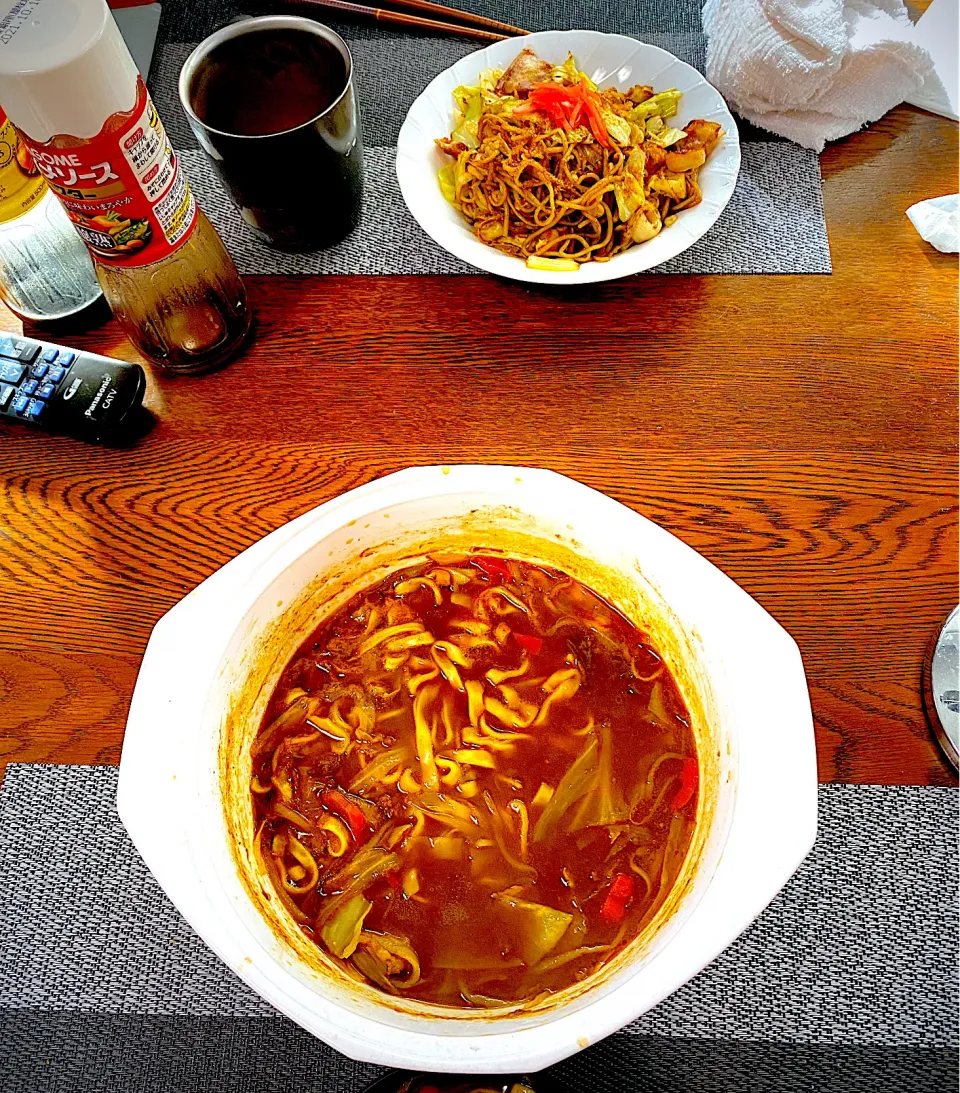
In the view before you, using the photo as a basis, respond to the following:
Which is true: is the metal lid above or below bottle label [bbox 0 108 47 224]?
below

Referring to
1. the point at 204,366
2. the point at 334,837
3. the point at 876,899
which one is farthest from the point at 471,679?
the point at 204,366

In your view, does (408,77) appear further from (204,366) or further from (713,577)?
(713,577)

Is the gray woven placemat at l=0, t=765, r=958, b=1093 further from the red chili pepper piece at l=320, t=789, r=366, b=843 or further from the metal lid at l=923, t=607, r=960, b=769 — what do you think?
the red chili pepper piece at l=320, t=789, r=366, b=843

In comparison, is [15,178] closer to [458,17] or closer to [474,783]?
[458,17]

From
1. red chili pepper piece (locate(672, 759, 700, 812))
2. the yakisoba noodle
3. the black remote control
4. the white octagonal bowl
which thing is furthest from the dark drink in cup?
red chili pepper piece (locate(672, 759, 700, 812))

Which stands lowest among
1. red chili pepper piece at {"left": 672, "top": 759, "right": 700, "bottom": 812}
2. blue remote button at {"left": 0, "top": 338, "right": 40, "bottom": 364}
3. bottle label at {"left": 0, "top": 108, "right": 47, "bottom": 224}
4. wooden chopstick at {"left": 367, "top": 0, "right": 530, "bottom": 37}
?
red chili pepper piece at {"left": 672, "top": 759, "right": 700, "bottom": 812}

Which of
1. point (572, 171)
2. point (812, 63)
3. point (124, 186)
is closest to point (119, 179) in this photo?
point (124, 186)

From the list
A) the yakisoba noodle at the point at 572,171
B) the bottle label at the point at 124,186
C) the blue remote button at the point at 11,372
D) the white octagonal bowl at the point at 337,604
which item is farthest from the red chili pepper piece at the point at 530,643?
the blue remote button at the point at 11,372
